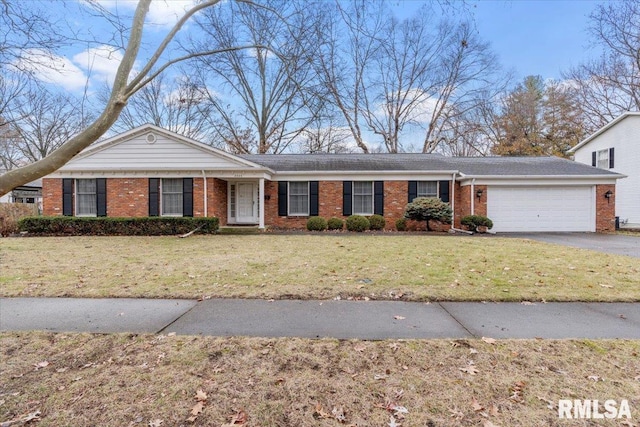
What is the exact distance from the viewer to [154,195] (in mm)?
14867

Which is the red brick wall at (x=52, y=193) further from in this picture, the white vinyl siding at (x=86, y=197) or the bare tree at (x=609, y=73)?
the bare tree at (x=609, y=73)

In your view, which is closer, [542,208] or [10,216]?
[10,216]

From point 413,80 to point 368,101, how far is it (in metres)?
4.18

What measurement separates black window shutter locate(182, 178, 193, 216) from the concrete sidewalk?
1008 cm

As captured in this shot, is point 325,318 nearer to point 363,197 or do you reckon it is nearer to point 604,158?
point 363,197

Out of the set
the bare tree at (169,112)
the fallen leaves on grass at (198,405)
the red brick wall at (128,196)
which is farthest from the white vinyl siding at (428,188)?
the bare tree at (169,112)

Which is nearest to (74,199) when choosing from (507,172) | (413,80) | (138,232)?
(138,232)

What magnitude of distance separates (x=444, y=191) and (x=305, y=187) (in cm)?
672

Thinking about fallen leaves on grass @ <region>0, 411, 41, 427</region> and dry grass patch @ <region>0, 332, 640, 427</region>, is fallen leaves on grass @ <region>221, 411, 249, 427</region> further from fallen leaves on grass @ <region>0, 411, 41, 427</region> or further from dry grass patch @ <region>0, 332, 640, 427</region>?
fallen leaves on grass @ <region>0, 411, 41, 427</region>

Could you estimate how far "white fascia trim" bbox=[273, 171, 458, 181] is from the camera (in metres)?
15.4

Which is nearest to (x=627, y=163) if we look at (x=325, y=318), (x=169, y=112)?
(x=325, y=318)

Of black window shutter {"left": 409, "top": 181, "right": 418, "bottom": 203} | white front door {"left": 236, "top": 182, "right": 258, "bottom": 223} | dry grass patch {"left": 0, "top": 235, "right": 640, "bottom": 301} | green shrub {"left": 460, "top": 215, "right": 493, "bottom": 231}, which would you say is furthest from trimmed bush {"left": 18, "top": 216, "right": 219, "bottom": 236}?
green shrub {"left": 460, "top": 215, "right": 493, "bottom": 231}

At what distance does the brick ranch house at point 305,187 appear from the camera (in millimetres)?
14453

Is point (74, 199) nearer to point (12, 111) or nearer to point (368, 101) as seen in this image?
point (12, 111)
